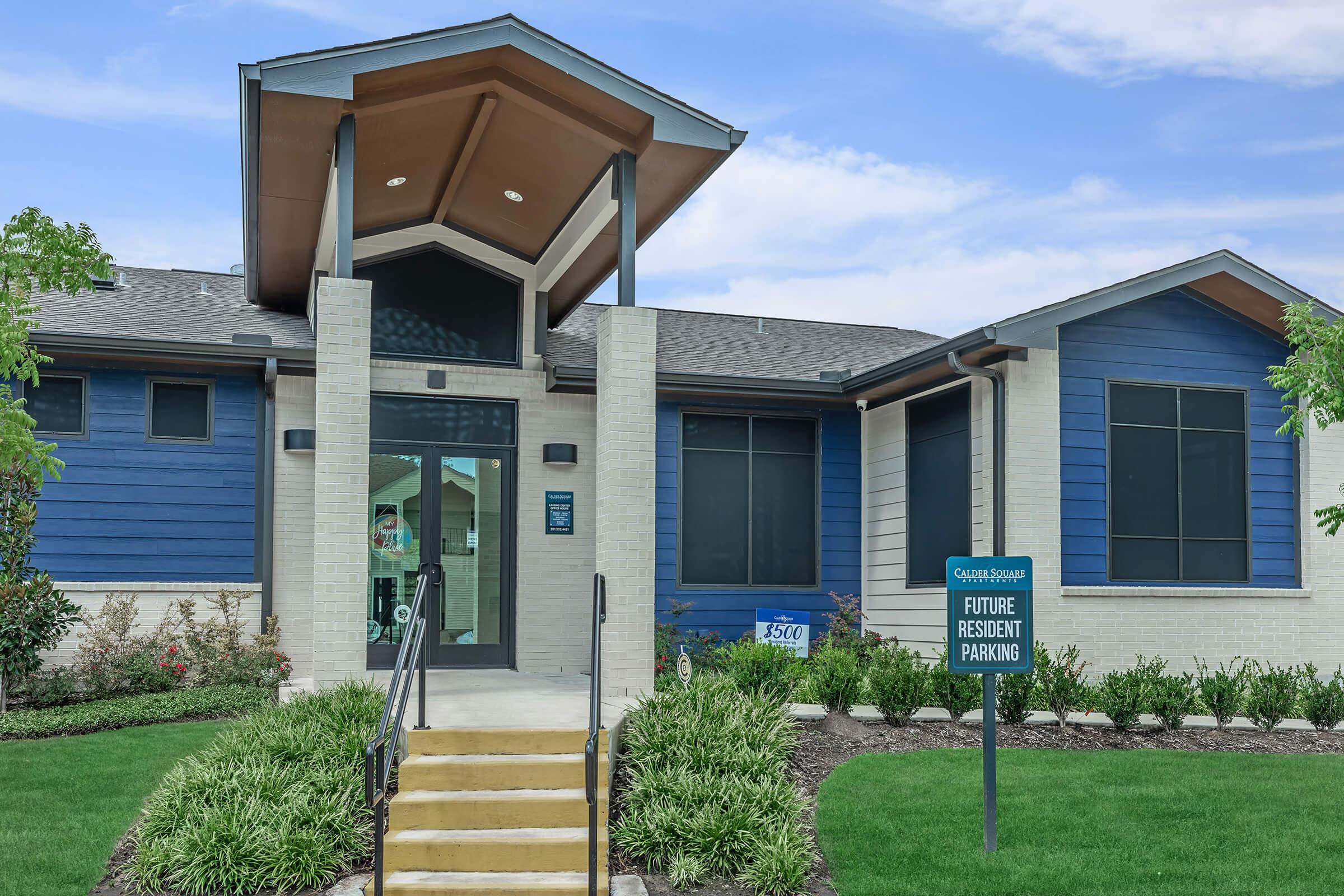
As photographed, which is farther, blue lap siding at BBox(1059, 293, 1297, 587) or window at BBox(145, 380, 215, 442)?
window at BBox(145, 380, 215, 442)

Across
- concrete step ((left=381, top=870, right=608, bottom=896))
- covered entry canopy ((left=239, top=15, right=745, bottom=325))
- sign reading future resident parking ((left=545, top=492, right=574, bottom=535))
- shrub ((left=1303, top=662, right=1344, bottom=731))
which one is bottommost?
concrete step ((left=381, top=870, right=608, bottom=896))

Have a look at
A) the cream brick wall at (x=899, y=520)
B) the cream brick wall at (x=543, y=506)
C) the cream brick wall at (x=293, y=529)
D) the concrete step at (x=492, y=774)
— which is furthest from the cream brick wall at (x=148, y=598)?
the cream brick wall at (x=899, y=520)

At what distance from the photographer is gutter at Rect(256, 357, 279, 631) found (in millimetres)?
12086

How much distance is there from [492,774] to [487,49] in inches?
206

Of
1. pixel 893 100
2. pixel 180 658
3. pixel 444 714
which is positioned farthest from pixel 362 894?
pixel 893 100

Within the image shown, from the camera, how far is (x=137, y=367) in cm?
1208

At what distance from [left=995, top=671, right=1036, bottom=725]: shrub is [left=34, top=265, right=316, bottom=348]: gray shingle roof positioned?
306 inches

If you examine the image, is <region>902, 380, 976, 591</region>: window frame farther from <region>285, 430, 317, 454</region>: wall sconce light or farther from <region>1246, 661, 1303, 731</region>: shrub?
<region>285, 430, 317, 454</region>: wall sconce light

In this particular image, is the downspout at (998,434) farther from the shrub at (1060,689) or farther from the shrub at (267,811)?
the shrub at (267,811)

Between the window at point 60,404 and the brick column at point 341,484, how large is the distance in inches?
194

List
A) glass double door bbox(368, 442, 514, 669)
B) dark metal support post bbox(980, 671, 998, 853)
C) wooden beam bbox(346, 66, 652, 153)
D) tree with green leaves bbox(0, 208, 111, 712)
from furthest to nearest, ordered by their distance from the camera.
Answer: glass double door bbox(368, 442, 514, 669)
wooden beam bbox(346, 66, 652, 153)
tree with green leaves bbox(0, 208, 111, 712)
dark metal support post bbox(980, 671, 998, 853)

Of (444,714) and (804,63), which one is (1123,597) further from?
(804,63)

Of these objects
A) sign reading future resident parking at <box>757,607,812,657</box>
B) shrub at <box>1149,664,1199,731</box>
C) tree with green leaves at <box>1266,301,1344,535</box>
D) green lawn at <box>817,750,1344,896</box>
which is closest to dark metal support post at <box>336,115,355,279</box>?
green lawn at <box>817,750,1344,896</box>

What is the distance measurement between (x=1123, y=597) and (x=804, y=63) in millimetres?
12246
